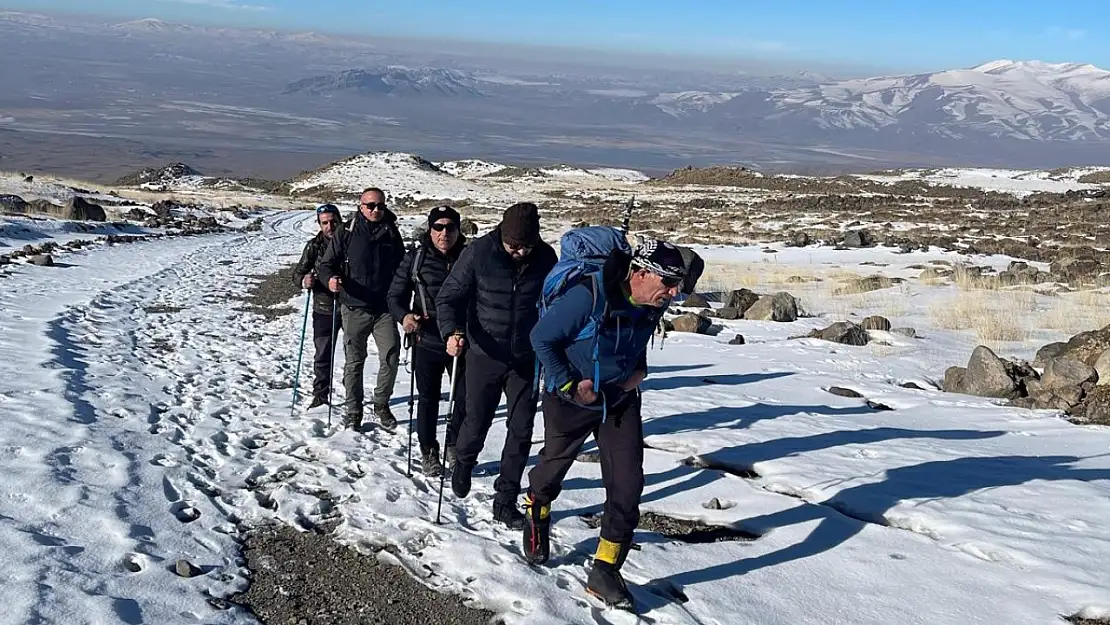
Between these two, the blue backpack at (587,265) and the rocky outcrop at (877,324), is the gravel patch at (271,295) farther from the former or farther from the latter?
the blue backpack at (587,265)

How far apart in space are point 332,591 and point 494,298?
6.53 feet

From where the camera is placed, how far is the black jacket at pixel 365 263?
8031 mm

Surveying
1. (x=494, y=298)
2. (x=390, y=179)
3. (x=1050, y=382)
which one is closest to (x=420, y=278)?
(x=494, y=298)

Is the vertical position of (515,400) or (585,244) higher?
(585,244)

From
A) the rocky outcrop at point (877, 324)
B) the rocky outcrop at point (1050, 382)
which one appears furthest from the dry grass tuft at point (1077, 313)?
the rocky outcrop at point (1050, 382)

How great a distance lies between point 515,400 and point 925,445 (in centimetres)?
404

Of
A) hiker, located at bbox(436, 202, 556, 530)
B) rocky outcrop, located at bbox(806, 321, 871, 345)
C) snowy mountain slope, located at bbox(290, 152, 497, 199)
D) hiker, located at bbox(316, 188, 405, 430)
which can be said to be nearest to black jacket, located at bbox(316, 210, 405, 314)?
hiker, located at bbox(316, 188, 405, 430)

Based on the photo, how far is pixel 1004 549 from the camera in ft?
18.6

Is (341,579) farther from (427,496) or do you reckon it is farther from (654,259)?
(654,259)

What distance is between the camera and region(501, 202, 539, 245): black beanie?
5.76m

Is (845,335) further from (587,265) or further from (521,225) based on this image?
(587,265)

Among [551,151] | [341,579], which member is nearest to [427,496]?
[341,579]

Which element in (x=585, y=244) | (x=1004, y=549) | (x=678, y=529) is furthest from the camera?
(x=678, y=529)

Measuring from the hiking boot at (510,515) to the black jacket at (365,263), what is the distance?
2.72 meters
